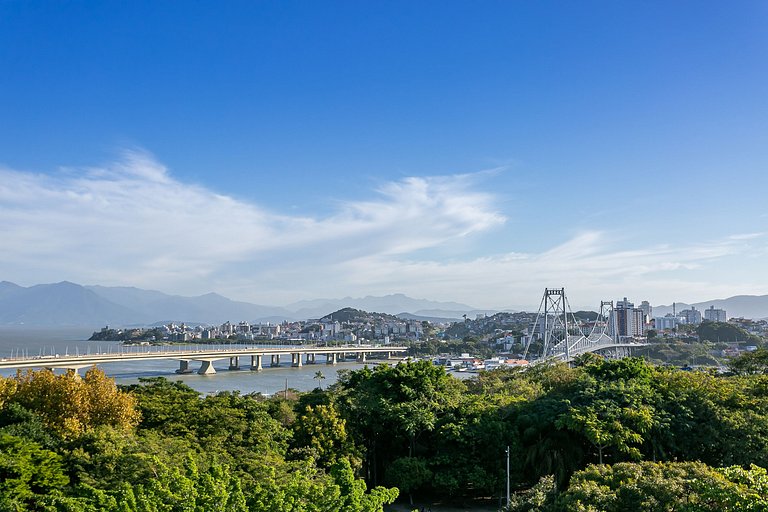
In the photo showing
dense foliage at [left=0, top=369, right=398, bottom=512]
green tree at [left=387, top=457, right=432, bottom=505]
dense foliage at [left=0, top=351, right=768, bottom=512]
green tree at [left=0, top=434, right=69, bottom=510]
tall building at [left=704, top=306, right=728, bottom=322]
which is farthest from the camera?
tall building at [left=704, top=306, right=728, bottom=322]

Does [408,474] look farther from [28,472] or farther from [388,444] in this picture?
[28,472]

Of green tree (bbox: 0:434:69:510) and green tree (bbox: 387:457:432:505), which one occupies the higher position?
green tree (bbox: 0:434:69:510)

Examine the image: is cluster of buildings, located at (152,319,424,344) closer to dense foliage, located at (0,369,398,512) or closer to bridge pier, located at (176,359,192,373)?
bridge pier, located at (176,359,192,373)

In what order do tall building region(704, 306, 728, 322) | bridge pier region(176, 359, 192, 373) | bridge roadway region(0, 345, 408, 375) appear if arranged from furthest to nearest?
tall building region(704, 306, 728, 322), bridge pier region(176, 359, 192, 373), bridge roadway region(0, 345, 408, 375)

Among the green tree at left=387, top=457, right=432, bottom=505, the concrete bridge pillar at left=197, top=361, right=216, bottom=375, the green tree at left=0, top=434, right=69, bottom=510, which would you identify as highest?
the green tree at left=0, top=434, right=69, bottom=510

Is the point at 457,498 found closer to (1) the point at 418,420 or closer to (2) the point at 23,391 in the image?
(1) the point at 418,420

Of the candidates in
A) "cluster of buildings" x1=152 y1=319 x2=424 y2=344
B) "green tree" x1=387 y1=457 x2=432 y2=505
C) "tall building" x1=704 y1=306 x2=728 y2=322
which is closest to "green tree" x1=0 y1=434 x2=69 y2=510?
"green tree" x1=387 y1=457 x2=432 y2=505
